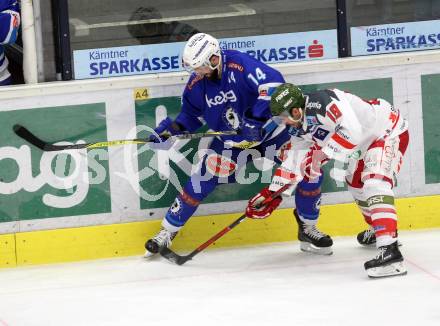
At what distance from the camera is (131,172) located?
624 cm

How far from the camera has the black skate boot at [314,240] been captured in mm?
6078

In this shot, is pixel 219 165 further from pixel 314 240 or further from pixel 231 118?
pixel 314 240

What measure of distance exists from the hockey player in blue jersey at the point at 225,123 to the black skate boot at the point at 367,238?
195 millimetres

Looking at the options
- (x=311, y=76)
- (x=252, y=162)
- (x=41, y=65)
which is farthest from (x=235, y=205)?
(x=41, y=65)

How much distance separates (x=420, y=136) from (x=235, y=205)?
1.10 m

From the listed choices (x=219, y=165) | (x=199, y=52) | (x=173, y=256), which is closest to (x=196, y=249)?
(x=173, y=256)

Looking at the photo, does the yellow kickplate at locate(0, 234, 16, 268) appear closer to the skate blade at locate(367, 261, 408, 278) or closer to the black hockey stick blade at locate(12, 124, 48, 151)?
the black hockey stick blade at locate(12, 124, 48, 151)

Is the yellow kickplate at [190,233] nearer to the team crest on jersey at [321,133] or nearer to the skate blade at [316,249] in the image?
the skate blade at [316,249]

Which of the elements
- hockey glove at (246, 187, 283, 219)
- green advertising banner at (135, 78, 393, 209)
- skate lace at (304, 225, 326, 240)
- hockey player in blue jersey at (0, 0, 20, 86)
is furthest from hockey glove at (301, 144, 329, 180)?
hockey player in blue jersey at (0, 0, 20, 86)

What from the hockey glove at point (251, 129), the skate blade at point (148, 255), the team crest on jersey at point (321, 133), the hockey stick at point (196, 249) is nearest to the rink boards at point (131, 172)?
the skate blade at point (148, 255)

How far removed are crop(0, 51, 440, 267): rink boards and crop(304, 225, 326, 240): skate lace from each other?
0.86 ft

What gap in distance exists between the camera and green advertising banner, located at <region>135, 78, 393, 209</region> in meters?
6.24

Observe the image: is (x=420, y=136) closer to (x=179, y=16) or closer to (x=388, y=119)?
(x=388, y=119)

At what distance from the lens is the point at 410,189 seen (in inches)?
254
